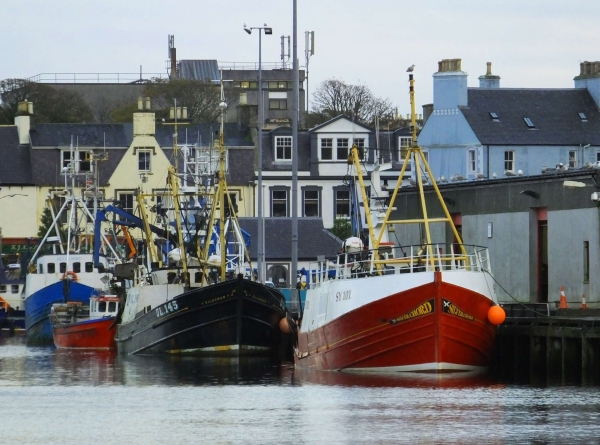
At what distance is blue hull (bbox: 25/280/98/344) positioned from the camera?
67938 mm

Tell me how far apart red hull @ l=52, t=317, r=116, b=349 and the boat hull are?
32.1 ft

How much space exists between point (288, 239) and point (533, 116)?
44.4 ft

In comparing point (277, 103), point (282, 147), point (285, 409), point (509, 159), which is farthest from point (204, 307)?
point (277, 103)

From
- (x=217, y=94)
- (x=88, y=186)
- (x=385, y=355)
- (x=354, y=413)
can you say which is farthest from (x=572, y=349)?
(x=217, y=94)

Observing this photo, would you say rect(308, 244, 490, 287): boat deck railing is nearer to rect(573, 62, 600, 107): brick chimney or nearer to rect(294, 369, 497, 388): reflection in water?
rect(294, 369, 497, 388): reflection in water

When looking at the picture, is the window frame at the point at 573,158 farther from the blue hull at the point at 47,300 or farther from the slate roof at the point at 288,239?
the blue hull at the point at 47,300

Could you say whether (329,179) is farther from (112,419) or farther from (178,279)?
(112,419)

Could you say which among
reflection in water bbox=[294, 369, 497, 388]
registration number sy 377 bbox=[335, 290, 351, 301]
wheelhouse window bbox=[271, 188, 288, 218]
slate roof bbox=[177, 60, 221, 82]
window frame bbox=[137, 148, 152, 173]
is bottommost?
reflection in water bbox=[294, 369, 497, 388]

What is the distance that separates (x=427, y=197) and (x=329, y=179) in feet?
98.8

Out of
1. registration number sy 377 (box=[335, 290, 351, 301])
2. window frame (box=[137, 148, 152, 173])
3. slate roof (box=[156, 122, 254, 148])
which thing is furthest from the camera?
slate roof (box=[156, 122, 254, 148])

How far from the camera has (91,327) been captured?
61.6 metres

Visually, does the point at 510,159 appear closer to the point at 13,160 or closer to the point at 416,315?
the point at 13,160

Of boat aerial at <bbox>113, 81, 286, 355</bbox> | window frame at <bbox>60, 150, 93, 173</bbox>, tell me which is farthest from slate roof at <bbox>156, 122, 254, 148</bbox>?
boat aerial at <bbox>113, 81, 286, 355</bbox>

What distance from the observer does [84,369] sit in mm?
47188
